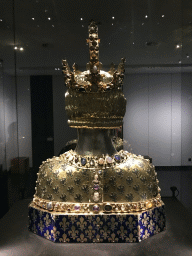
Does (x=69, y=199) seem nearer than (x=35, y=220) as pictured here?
Yes

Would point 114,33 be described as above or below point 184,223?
above

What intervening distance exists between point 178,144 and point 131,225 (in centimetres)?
102

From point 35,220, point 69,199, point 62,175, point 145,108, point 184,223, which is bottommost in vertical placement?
point 184,223

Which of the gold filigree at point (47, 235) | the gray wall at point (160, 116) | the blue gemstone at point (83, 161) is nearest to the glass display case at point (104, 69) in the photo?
the gray wall at point (160, 116)

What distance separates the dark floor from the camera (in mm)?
1409

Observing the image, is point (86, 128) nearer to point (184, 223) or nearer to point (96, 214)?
point (96, 214)

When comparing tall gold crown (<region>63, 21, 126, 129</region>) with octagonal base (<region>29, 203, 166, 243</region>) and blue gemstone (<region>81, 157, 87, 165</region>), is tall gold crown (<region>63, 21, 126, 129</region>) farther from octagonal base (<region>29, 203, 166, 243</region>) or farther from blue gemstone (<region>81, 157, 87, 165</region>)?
octagonal base (<region>29, 203, 166, 243</region>)

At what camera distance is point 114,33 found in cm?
206

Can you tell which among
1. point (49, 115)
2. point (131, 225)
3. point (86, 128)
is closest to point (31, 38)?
point (49, 115)

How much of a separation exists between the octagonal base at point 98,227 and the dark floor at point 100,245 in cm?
4

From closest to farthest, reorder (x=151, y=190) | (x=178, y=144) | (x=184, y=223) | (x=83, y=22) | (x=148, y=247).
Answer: (x=148, y=247)
(x=151, y=190)
(x=184, y=223)
(x=83, y=22)
(x=178, y=144)

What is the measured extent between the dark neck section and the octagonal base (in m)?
0.39

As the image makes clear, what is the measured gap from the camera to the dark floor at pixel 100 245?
55.5 inches

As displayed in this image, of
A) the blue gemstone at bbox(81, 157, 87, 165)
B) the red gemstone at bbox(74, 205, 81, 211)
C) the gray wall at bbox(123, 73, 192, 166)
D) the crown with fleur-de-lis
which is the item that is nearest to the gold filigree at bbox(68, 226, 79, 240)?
the red gemstone at bbox(74, 205, 81, 211)
